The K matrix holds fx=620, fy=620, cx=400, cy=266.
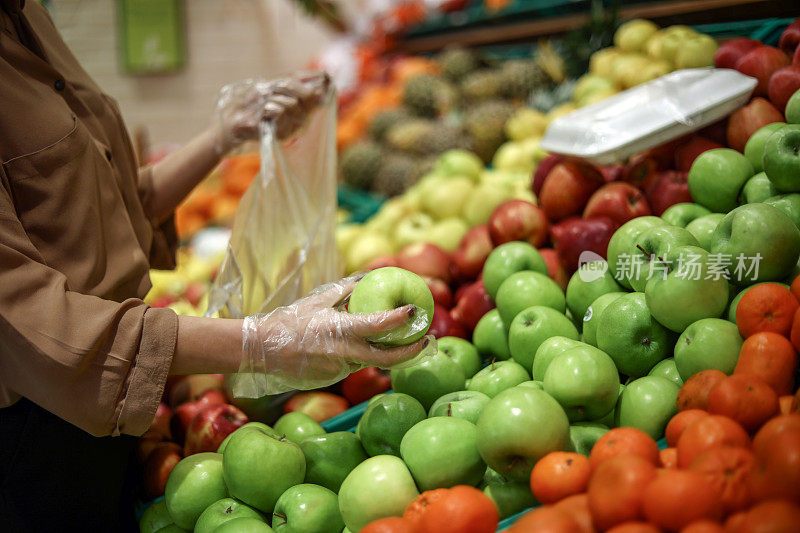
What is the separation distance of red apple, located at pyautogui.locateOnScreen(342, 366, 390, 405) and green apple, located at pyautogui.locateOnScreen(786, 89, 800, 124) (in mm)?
1412

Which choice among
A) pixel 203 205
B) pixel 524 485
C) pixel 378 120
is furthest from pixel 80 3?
pixel 524 485

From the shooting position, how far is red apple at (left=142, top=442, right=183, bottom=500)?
180 centimetres

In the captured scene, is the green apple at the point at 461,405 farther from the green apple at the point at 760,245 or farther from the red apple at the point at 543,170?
the red apple at the point at 543,170

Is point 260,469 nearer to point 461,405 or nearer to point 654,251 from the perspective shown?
point 461,405

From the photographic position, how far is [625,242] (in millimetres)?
1714

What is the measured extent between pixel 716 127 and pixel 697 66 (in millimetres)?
380

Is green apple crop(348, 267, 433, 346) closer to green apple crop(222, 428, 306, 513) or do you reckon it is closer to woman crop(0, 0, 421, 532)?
woman crop(0, 0, 421, 532)

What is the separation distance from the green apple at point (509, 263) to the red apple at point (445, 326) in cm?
17

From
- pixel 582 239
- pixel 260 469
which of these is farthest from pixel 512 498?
pixel 582 239

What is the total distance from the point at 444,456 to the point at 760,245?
0.86m

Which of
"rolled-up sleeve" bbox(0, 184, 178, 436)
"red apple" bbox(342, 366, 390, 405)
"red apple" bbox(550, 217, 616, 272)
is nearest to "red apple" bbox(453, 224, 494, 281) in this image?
"red apple" bbox(550, 217, 616, 272)

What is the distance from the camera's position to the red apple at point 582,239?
76.7 inches

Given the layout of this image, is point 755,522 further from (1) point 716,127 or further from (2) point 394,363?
(1) point 716,127

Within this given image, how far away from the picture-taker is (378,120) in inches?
172
